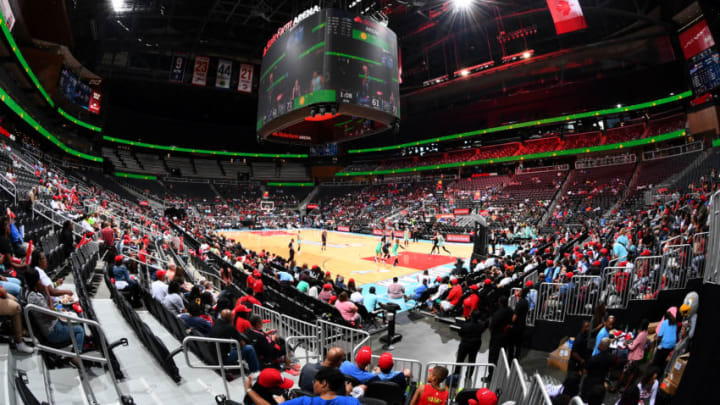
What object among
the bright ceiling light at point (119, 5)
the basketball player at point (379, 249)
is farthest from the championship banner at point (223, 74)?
the basketball player at point (379, 249)

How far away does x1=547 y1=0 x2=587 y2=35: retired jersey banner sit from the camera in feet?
51.1

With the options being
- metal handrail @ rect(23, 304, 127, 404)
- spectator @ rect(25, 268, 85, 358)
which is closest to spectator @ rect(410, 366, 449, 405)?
metal handrail @ rect(23, 304, 127, 404)

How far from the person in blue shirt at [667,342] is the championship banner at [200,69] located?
39451 mm

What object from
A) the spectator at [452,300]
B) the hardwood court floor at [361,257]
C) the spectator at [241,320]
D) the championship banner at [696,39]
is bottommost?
the hardwood court floor at [361,257]

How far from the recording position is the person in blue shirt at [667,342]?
515 cm

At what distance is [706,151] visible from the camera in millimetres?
21047

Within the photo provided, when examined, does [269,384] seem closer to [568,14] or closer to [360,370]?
[360,370]

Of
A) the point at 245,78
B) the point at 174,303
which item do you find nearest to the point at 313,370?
the point at 174,303

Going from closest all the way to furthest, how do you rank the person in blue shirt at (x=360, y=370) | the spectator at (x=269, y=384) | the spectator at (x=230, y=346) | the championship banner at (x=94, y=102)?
the spectator at (x=269, y=384) < the person in blue shirt at (x=360, y=370) < the spectator at (x=230, y=346) < the championship banner at (x=94, y=102)

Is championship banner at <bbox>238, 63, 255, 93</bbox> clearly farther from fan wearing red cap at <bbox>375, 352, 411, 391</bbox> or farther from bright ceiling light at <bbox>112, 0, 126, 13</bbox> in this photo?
fan wearing red cap at <bbox>375, 352, 411, 391</bbox>

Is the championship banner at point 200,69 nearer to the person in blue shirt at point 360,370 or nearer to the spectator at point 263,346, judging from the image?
the spectator at point 263,346

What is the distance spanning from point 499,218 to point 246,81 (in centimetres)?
2934

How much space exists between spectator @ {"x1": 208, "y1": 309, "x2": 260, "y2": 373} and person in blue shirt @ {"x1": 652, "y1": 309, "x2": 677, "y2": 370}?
6.00 m

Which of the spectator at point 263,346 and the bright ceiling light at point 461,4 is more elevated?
the bright ceiling light at point 461,4
